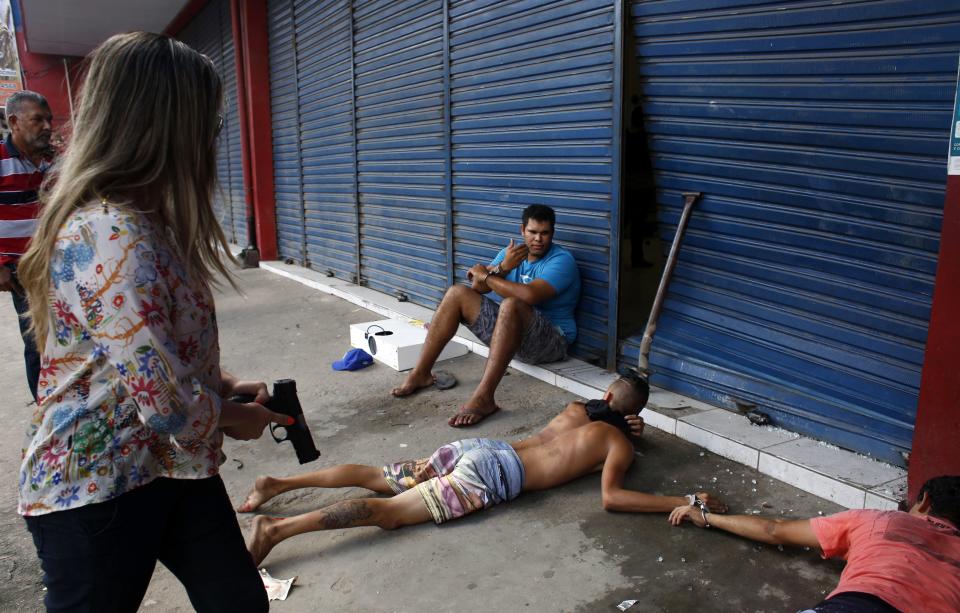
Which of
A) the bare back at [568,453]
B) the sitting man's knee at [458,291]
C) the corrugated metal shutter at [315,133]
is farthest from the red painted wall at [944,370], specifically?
the corrugated metal shutter at [315,133]

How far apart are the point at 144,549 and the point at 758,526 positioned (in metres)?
2.32

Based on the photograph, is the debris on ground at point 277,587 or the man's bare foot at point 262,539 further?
the man's bare foot at point 262,539

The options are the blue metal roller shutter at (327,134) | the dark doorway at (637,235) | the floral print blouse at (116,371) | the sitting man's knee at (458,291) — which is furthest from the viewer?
the blue metal roller shutter at (327,134)

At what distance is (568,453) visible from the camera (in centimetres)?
341

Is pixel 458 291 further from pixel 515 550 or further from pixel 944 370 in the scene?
pixel 944 370

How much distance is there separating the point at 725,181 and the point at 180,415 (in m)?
3.49

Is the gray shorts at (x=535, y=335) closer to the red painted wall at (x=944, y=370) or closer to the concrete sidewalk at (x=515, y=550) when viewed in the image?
the concrete sidewalk at (x=515, y=550)

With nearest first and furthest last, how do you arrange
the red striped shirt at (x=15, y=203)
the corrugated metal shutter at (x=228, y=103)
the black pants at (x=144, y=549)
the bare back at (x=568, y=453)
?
the black pants at (x=144, y=549)
the bare back at (x=568, y=453)
the red striped shirt at (x=15, y=203)
the corrugated metal shutter at (x=228, y=103)

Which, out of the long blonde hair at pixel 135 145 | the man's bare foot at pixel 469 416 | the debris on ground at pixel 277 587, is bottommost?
the debris on ground at pixel 277 587

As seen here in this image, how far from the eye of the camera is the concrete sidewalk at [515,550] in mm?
2617

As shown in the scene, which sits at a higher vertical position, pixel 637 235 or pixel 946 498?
pixel 637 235

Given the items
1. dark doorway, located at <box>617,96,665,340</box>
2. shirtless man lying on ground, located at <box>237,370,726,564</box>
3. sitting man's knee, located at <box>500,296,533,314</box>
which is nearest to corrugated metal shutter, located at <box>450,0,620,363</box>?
dark doorway, located at <box>617,96,665,340</box>

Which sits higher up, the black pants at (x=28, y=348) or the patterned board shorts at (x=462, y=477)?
the black pants at (x=28, y=348)

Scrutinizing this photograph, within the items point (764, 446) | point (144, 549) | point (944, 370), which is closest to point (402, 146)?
point (764, 446)
